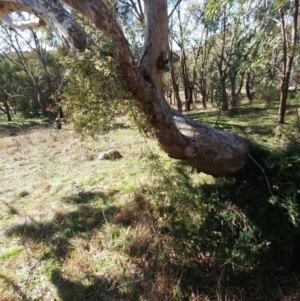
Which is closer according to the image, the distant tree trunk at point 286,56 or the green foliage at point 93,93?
the green foliage at point 93,93

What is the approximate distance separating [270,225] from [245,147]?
1067 mm

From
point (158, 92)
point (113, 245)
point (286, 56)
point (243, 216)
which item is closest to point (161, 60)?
point (158, 92)

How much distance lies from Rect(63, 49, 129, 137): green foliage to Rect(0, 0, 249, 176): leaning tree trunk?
0.13 meters

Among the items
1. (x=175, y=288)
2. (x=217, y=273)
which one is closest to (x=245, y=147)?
(x=217, y=273)

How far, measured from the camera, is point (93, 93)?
2.24 metres

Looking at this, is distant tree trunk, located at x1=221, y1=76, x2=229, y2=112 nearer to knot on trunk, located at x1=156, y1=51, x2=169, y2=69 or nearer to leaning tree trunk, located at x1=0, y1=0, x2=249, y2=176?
leaning tree trunk, located at x1=0, y1=0, x2=249, y2=176

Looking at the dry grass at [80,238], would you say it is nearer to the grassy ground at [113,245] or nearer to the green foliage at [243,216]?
the grassy ground at [113,245]

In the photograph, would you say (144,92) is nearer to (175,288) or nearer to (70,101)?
(70,101)

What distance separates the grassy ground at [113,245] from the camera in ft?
8.94

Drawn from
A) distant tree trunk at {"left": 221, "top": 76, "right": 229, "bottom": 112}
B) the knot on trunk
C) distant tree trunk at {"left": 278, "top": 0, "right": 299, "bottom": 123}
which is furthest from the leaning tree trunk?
distant tree trunk at {"left": 221, "top": 76, "right": 229, "bottom": 112}

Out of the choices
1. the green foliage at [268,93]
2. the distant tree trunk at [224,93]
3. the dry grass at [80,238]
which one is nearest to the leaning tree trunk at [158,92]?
the dry grass at [80,238]

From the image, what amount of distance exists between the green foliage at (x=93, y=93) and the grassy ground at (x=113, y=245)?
11.6 inches

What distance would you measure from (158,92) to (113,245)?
2.05m

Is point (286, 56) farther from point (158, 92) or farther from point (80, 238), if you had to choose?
point (80, 238)
